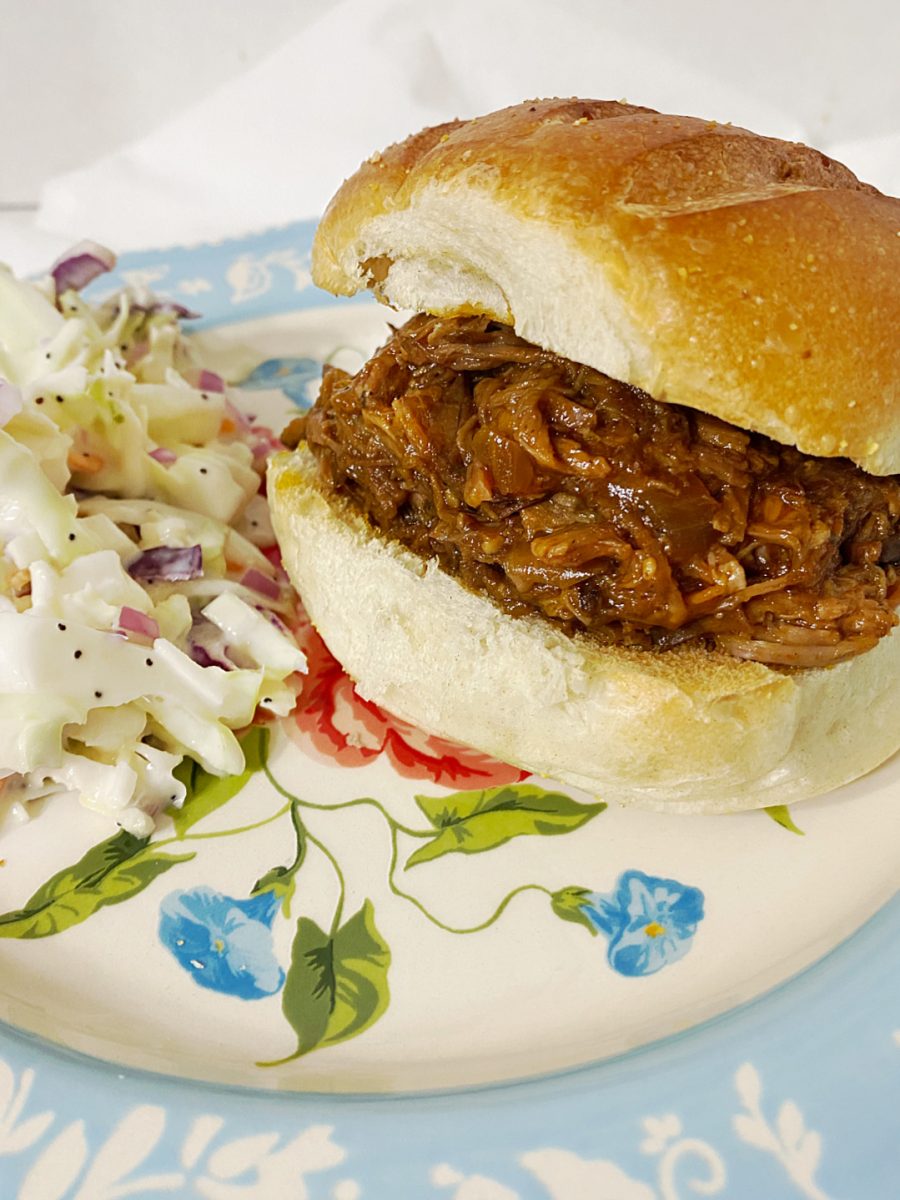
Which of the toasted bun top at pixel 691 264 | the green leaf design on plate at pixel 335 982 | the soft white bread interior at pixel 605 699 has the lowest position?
the green leaf design on plate at pixel 335 982

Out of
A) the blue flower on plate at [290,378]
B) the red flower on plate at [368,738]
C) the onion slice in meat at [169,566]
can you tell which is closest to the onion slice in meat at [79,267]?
the blue flower on plate at [290,378]

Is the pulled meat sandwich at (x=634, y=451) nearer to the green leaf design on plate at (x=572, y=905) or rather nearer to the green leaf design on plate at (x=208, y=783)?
the green leaf design on plate at (x=572, y=905)

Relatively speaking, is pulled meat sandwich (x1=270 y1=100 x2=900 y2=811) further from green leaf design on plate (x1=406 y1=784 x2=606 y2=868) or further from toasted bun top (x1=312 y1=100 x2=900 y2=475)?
green leaf design on plate (x1=406 y1=784 x2=606 y2=868)

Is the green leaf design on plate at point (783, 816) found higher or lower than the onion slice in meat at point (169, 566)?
higher

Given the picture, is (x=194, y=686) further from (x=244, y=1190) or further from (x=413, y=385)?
(x=244, y=1190)

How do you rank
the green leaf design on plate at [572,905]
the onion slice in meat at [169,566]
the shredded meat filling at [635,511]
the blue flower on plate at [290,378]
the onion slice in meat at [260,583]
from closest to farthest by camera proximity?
the shredded meat filling at [635,511], the green leaf design on plate at [572,905], the onion slice in meat at [169,566], the onion slice in meat at [260,583], the blue flower on plate at [290,378]

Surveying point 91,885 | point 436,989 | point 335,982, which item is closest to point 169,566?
point 91,885
